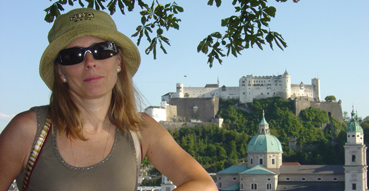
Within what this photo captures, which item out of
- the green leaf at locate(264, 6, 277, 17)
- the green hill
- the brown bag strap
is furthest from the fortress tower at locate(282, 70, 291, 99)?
the brown bag strap

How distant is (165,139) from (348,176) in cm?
3723

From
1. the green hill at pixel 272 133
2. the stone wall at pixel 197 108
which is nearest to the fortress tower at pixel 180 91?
the stone wall at pixel 197 108

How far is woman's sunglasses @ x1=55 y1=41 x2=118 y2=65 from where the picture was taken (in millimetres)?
1662

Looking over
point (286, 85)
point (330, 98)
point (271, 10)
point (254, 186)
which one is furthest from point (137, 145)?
point (330, 98)

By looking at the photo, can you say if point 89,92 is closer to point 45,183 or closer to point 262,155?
point 45,183

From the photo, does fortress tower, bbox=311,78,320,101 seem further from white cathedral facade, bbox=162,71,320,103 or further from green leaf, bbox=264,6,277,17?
green leaf, bbox=264,6,277,17

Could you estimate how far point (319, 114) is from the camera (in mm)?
53719

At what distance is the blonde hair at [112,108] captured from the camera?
1.60 m

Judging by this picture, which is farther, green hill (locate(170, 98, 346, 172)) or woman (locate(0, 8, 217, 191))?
green hill (locate(170, 98, 346, 172))

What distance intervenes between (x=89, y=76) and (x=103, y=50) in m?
0.09

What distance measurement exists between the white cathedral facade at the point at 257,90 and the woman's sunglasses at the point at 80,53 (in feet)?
177

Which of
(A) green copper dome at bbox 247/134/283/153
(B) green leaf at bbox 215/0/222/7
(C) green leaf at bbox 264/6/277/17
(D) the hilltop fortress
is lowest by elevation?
(A) green copper dome at bbox 247/134/283/153

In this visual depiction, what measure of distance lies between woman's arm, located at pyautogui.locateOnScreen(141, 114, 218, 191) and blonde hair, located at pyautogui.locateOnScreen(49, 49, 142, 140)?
1.9 inches

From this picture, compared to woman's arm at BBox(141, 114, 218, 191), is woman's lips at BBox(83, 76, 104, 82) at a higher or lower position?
higher
